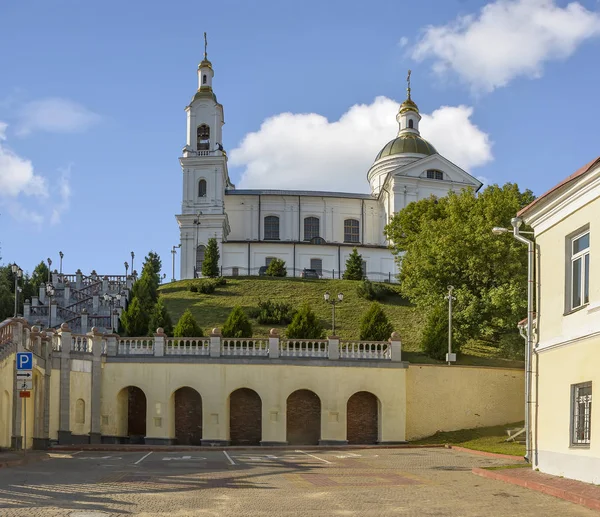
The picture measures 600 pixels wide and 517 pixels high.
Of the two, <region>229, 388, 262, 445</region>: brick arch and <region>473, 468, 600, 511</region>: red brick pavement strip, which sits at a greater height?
<region>473, 468, 600, 511</region>: red brick pavement strip

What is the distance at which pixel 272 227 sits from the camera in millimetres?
100125

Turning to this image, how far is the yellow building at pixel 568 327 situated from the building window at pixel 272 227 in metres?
77.8

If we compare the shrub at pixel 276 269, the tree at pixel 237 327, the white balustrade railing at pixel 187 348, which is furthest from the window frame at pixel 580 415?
the shrub at pixel 276 269

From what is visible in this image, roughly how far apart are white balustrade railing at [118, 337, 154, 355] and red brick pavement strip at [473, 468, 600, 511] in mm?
21749

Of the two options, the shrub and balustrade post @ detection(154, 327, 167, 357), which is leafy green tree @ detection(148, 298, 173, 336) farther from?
the shrub

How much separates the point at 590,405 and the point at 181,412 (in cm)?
2534

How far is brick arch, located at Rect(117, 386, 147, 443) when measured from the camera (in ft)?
134

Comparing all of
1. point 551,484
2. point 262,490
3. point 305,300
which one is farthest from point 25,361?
point 305,300

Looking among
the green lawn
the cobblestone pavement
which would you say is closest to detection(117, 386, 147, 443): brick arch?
the green lawn

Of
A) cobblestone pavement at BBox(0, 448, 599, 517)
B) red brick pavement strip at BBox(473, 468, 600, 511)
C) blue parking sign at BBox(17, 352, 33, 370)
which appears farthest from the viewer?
blue parking sign at BBox(17, 352, 33, 370)

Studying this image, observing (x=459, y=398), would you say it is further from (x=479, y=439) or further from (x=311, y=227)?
(x=311, y=227)

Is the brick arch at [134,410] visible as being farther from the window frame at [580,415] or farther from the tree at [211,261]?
the tree at [211,261]

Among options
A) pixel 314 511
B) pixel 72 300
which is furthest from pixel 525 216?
pixel 72 300

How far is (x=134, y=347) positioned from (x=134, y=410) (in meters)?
3.18
